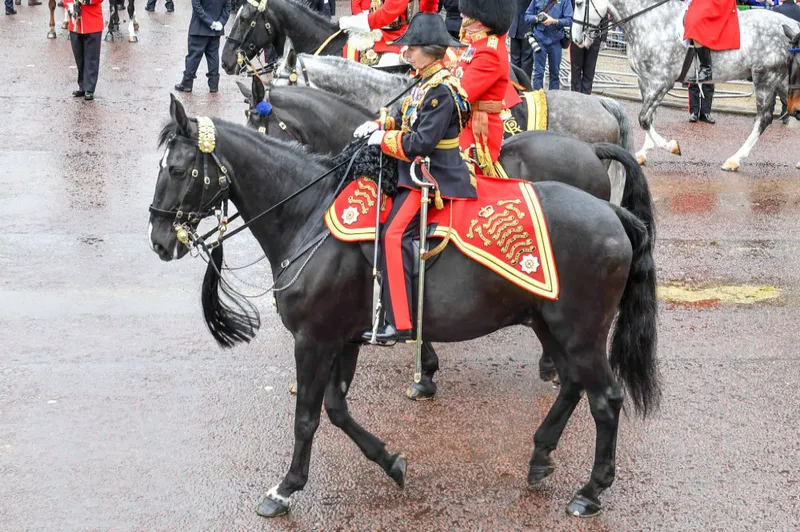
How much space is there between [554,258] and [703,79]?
821 centimetres

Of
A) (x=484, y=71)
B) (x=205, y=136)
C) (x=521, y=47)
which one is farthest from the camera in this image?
(x=521, y=47)

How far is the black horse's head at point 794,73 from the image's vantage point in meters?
12.0

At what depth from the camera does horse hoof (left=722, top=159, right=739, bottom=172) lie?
12156mm

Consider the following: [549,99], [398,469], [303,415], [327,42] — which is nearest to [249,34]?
[327,42]

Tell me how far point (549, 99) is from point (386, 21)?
170 cm

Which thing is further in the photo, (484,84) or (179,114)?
(484,84)

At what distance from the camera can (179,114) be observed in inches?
188

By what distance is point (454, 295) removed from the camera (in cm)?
507

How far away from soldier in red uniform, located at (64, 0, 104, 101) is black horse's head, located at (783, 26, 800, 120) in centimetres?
932

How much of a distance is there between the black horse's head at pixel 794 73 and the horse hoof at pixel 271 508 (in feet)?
31.3

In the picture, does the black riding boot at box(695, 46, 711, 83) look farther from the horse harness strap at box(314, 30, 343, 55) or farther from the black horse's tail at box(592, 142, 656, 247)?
the black horse's tail at box(592, 142, 656, 247)

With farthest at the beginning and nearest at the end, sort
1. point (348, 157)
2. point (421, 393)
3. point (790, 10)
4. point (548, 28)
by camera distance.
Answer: point (790, 10), point (548, 28), point (421, 393), point (348, 157)

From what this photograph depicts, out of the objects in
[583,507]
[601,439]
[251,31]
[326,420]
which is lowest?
[326,420]

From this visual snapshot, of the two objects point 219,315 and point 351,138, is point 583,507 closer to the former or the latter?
point 219,315
